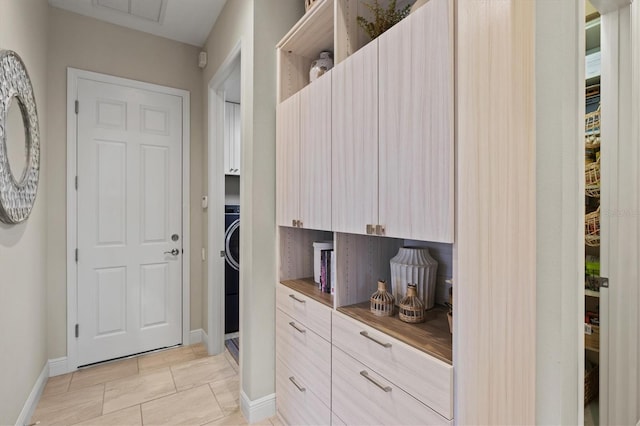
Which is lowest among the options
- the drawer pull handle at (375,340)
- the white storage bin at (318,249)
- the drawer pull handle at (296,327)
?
the drawer pull handle at (296,327)

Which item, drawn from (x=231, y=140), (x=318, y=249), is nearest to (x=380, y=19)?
(x=318, y=249)

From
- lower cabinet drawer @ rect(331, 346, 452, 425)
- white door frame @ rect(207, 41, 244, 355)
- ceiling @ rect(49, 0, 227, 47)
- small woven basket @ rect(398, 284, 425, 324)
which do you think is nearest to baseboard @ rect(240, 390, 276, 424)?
lower cabinet drawer @ rect(331, 346, 452, 425)

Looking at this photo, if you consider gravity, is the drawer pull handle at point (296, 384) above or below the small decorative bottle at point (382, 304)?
below

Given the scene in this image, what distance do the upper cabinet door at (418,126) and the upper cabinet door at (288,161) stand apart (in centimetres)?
66

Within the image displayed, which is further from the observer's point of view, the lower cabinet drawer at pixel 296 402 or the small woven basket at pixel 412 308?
the lower cabinet drawer at pixel 296 402

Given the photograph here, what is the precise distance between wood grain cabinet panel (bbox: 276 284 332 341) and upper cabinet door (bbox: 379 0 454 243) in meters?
0.58

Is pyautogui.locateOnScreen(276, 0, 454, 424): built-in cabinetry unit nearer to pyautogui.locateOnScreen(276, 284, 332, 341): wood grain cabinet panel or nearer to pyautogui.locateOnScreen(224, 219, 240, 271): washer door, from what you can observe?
pyautogui.locateOnScreen(276, 284, 332, 341): wood grain cabinet panel

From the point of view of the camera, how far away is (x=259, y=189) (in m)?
1.94

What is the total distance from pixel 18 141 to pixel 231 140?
208 centimetres

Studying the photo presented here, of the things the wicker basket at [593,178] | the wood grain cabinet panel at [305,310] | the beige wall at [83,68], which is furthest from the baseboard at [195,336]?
the wicker basket at [593,178]

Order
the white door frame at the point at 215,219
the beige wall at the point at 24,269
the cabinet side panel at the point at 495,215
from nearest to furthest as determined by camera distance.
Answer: the cabinet side panel at the point at 495,215
the beige wall at the point at 24,269
the white door frame at the point at 215,219

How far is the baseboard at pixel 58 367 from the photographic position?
2.44 metres

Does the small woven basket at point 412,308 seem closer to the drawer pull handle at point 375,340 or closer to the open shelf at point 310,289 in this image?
the drawer pull handle at point 375,340

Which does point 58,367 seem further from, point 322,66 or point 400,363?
point 322,66
